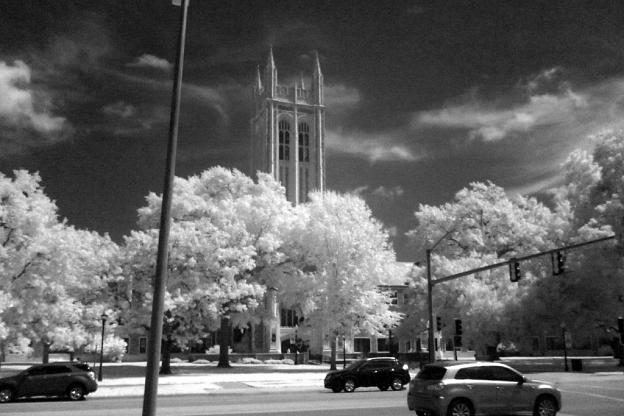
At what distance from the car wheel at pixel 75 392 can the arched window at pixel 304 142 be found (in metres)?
99.0

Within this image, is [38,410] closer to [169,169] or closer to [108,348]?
[169,169]

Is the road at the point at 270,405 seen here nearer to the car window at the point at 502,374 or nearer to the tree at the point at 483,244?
the car window at the point at 502,374

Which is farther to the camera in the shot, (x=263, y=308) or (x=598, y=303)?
(x=263, y=308)

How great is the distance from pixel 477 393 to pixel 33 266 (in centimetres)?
3030

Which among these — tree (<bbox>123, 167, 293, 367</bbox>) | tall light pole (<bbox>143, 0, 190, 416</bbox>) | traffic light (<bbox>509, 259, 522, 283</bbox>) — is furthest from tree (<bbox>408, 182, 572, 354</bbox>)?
tall light pole (<bbox>143, 0, 190, 416</bbox>)

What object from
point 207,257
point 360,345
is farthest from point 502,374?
point 360,345

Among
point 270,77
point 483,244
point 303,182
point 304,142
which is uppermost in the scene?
point 270,77

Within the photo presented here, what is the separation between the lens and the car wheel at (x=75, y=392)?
24172 millimetres

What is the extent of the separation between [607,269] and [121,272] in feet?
113

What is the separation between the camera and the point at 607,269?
41281 millimetres

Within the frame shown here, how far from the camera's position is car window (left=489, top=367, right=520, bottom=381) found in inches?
620

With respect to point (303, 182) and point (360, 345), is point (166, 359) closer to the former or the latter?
point (360, 345)

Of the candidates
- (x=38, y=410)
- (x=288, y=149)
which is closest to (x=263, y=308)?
(x=38, y=410)

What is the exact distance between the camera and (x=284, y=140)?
122 meters
